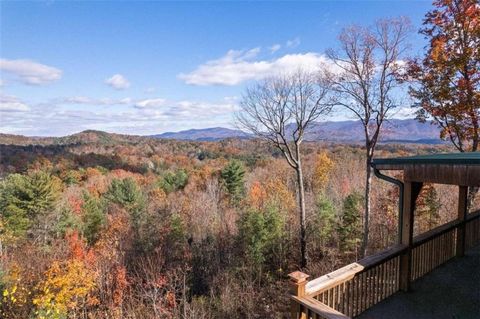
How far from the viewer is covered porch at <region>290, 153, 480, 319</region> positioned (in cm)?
409

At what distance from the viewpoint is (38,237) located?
81.3 ft

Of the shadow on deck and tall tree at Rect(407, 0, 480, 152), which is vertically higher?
tall tree at Rect(407, 0, 480, 152)

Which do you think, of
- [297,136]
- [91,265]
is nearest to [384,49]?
[297,136]

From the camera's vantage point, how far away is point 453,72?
10.2 m

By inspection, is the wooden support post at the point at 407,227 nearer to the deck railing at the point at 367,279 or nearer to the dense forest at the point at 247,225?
the deck railing at the point at 367,279

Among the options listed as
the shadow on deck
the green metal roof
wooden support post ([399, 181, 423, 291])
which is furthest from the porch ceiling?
the shadow on deck

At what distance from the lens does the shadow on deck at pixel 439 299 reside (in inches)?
192

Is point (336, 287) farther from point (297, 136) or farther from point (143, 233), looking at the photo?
point (143, 233)

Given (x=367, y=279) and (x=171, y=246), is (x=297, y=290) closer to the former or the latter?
(x=367, y=279)

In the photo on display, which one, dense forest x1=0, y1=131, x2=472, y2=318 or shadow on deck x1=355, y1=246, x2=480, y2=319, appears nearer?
shadow on deck x1=355, y1=246, x2=480, y2=319

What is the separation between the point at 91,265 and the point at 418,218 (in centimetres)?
1934

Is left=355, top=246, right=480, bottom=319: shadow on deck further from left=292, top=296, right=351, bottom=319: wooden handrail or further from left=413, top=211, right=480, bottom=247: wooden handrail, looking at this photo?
left=292, top=296, right=351, bottom=319: wooden handrail

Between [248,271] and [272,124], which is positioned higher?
[272,124]

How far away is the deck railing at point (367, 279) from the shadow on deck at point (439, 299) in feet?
0.43
